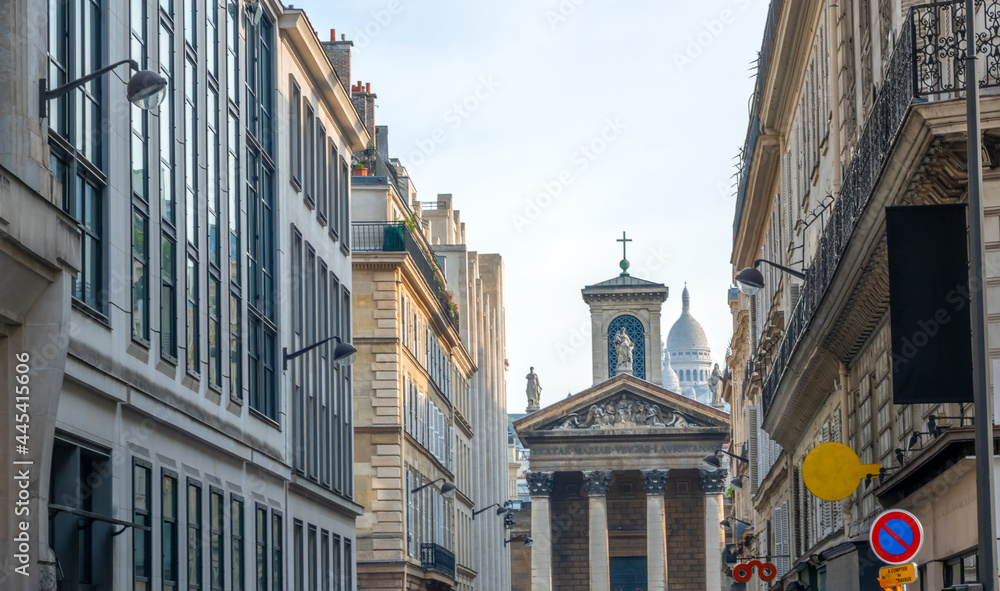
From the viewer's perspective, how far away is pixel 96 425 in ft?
66.7

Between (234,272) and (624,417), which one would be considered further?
(624,417)

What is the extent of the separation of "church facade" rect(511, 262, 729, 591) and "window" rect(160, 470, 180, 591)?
227 ft

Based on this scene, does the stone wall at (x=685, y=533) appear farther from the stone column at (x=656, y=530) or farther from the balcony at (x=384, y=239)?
the balcony at (x=384, y=239)

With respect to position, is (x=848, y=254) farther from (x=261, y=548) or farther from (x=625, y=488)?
(x=625, y=488)

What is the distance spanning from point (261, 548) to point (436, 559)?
22.6m

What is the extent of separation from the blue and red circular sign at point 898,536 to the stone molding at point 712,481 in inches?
3165

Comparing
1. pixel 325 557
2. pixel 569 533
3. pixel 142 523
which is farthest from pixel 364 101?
pixel 569 533

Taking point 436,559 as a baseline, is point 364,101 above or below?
above

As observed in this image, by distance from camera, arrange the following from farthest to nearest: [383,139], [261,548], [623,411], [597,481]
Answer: [623,411] → [597,481] → [383,139] → [261,548]

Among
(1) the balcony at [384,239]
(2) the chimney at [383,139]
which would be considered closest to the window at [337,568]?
(1) the balcony at [384,239]

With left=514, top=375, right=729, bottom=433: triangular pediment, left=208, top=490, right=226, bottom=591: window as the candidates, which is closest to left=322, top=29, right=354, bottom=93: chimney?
left=208, top=490, right=226, bottom=591: window

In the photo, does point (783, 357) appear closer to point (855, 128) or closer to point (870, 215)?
point (855, 128)

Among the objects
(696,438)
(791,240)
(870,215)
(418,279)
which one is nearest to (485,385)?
(696,438)

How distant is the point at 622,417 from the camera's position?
9531 centimetres
